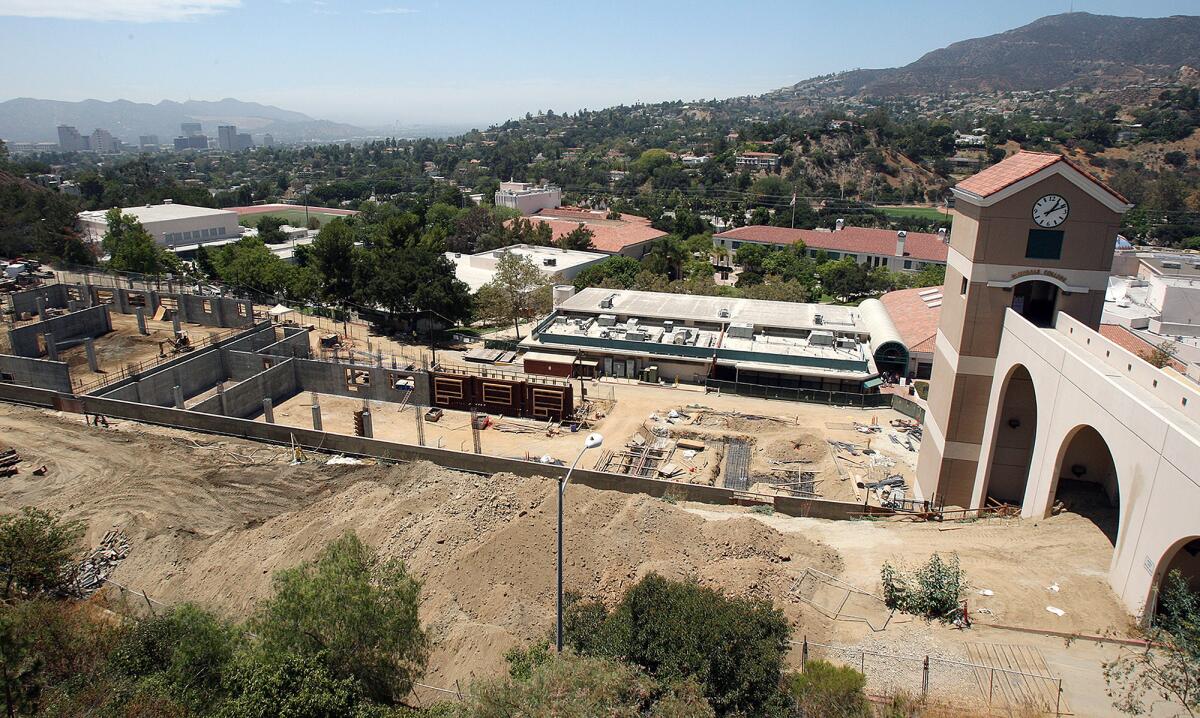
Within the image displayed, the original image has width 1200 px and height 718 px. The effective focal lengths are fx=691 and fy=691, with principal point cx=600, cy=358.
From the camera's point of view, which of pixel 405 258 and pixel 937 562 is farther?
pixel 405 258

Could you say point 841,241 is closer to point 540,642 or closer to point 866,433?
point 866,433

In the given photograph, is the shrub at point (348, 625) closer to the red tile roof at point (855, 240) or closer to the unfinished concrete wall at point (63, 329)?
the unfinished concrete wall at point (63, 329)

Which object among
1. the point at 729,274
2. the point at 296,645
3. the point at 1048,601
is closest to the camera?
the point at 296,645

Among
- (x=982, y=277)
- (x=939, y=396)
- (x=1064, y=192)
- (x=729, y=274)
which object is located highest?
(x=1064, y=192)

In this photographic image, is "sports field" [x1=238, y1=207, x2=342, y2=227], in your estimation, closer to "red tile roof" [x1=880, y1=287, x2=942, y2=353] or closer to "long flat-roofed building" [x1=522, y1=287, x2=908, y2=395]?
"long flat-roofed building" [x1=522, y1=287, x2=908, y2=395]

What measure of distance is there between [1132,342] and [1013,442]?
13435 mm

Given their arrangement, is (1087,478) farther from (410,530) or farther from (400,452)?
(400,452)

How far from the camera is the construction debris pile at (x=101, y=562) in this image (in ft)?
83.8

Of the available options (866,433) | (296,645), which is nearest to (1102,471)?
(866,433)

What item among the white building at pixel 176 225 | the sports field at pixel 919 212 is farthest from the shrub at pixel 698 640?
the sports field at pixel 919 212

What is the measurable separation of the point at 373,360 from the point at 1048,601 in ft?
143

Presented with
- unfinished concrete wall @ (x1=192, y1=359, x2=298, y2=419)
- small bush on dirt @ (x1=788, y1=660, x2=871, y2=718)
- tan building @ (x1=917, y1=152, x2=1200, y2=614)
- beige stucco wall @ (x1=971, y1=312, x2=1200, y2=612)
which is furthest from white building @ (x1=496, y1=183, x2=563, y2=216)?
small bush on dirt @ (x1=788, y1=660, x2=871, y2=718)

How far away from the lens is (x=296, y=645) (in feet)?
53.6

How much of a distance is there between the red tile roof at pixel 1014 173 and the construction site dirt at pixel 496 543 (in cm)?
1198
